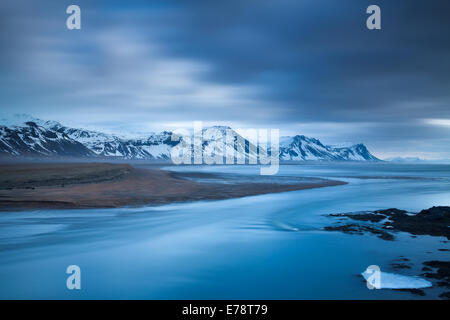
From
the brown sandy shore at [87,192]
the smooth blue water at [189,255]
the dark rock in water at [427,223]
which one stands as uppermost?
the brown sandy shore at [87,192]

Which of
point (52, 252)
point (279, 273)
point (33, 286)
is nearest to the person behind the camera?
point (33, 286)

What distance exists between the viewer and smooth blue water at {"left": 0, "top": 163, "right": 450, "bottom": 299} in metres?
9.55

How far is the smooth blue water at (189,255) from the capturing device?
9547 millimetres

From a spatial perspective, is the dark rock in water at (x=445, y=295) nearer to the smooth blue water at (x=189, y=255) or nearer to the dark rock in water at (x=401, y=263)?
the smooth blue water at (x=189, y=255)

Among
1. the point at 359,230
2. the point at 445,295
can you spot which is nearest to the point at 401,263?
the point at 445,295

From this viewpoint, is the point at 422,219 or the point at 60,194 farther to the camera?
the point at 60,194

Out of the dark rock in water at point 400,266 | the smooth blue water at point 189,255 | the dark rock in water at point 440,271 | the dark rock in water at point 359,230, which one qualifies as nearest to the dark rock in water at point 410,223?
the dark rock in water at point 359,230

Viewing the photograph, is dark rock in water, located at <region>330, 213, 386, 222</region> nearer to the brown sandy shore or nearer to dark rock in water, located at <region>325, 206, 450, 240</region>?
dark rock in water, located at <region>325, 206, 450, 240</region>

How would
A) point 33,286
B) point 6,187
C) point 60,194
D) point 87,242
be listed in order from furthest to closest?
point 6,187
point 60,194
point 87,242
point 33,286

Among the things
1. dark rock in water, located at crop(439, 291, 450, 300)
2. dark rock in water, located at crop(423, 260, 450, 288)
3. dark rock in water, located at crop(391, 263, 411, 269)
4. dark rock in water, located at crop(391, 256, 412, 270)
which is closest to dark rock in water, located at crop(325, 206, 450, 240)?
dark rock in water, located at crop(391, 256, 412, 270)
